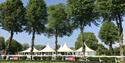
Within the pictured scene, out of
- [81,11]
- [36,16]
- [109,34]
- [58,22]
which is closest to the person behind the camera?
[81,11]

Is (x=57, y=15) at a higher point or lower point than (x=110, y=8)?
higher

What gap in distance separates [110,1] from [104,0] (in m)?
1.83

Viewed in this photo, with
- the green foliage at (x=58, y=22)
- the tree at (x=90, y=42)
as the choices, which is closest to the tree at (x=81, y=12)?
the green foliage at (x=58, y=22)

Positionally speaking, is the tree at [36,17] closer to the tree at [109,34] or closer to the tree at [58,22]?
the tree at [58,22]

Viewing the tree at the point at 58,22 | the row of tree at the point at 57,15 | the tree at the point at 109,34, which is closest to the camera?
the row of tree at the point at 57,15

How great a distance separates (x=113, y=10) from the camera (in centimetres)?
4322

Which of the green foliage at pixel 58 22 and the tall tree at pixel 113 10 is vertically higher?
the green foliage at pixel 58 22

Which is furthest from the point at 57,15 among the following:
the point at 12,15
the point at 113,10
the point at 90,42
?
the point at 90,42

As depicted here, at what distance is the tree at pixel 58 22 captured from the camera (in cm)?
6906

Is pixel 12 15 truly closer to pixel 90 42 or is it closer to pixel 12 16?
pixel 12 16

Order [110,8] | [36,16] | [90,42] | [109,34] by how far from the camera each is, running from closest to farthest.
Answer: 1. [110,8]
2. [36,16]
3. [109,34]
4. [90,42]

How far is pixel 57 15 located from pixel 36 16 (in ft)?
25.4

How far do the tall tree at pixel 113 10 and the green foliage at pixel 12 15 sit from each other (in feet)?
71.4

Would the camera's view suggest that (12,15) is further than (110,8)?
Yes
